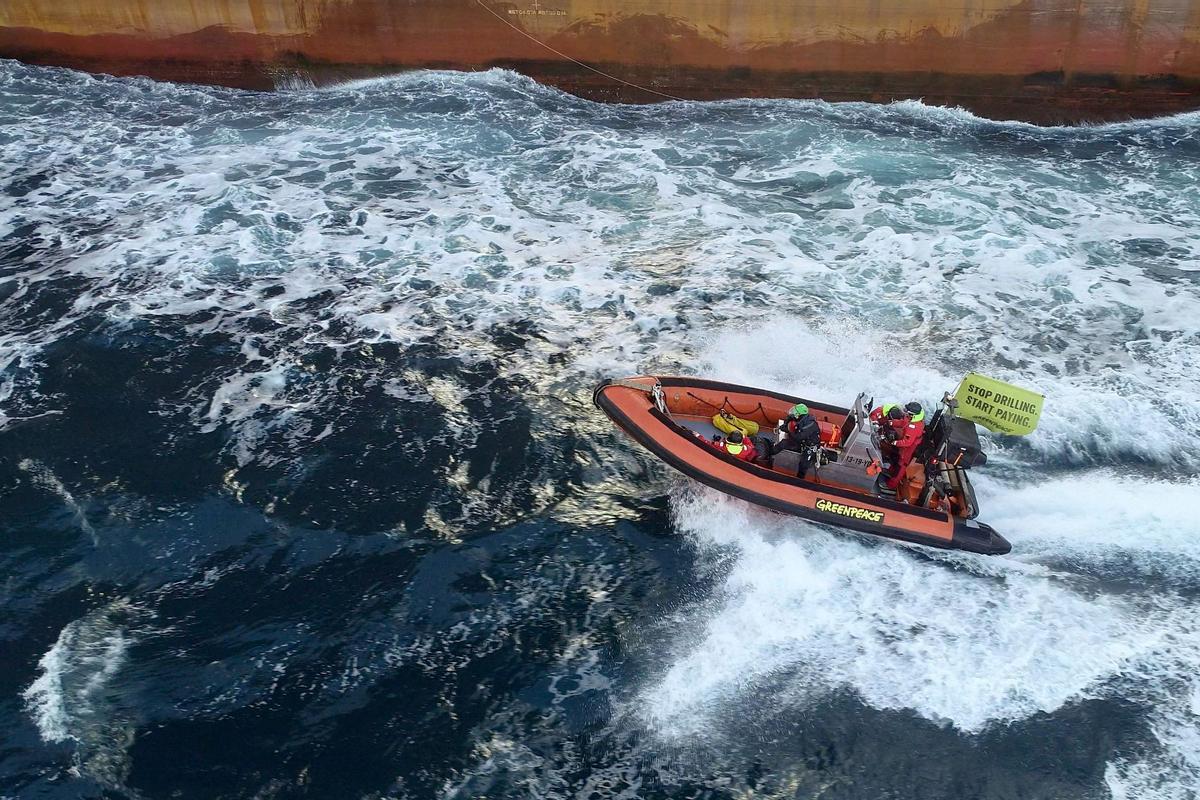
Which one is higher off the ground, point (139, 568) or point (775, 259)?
point (775, 259)

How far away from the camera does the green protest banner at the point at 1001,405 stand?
405 inches

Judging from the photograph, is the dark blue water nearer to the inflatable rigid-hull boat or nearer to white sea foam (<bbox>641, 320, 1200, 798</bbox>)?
white sea foam (<bbox>641, 320, 1200, 798</bbox>)

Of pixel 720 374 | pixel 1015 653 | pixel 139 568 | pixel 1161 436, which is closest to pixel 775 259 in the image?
pixel 720 374

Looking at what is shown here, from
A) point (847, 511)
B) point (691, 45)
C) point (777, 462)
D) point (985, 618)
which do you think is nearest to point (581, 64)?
point (691, 45)

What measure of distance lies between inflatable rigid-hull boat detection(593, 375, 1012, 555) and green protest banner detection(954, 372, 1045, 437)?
1.40 m

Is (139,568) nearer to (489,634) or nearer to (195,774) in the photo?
(195,774)

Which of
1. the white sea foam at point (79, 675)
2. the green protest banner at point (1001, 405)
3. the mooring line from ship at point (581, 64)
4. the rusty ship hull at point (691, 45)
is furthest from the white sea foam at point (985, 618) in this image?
the mooring line from ship at point (581, 64)

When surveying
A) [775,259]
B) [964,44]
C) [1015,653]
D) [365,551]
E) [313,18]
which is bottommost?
[1015,653]


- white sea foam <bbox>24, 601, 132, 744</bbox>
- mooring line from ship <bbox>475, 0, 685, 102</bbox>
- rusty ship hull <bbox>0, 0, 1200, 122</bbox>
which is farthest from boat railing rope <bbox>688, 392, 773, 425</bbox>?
mooring line from ship <bbox>475, 0, 685, 102</bbox>

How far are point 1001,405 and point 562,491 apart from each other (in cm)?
603

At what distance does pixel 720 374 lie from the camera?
525 inches

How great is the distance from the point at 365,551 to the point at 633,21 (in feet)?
62.3

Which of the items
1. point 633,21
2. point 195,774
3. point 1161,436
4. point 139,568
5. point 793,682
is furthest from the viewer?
point 633,21

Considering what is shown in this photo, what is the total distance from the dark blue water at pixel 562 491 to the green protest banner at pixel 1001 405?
3.78ft
